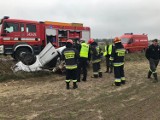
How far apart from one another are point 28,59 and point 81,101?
306 inches

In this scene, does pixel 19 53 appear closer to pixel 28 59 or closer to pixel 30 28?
pixel 28 59

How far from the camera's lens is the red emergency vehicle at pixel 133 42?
31.3 meters

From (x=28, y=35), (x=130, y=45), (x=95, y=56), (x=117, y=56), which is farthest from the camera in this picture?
(x=130, y=45)

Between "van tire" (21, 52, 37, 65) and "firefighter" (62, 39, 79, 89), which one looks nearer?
"firefighter" (62, 39, 79, 89)

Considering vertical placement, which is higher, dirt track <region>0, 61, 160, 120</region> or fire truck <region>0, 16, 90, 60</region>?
fire truck <region>0, 16, 90, 60</region>

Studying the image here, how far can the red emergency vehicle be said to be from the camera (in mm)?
31337

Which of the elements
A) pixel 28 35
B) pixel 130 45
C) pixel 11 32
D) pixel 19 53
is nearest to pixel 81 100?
pixel 19 53

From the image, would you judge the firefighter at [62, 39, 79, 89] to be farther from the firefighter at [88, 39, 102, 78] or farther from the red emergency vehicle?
the red emergency vehicle

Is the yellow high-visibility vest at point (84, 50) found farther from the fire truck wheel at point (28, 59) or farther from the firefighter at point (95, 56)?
the fire truck wheel at point (28, 59)

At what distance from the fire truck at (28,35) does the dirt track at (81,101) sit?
4727 mm

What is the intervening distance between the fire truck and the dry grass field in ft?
14.8

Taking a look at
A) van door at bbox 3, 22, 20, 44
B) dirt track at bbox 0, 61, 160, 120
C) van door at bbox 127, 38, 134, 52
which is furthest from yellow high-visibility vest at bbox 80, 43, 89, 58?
van door at bbox 127, 38, 134, 52

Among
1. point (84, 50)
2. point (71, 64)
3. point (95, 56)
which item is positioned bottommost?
point (71, 64)

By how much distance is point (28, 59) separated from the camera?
50.3ft
